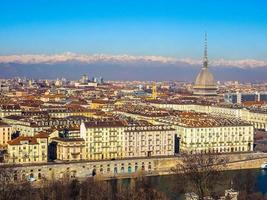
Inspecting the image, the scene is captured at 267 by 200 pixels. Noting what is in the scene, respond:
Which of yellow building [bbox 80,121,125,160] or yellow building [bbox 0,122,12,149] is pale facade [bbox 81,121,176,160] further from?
yellow building [bbox 0,122,12,149]

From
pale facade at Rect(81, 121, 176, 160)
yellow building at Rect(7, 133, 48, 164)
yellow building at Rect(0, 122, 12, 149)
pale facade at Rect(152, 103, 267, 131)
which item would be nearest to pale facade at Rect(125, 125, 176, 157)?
pale facade at Rect(81, 121, 176, 160)

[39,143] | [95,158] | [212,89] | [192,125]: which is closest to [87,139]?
[95,158]

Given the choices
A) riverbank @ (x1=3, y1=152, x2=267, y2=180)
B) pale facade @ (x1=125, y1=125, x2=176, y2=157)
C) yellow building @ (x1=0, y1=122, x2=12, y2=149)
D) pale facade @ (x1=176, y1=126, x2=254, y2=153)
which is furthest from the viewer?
pale facade @ (x1=176, y1=126, x2=254, y2=153)

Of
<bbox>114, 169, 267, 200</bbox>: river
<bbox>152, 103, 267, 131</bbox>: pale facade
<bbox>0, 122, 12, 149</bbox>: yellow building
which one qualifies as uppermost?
<bbox>0, 122, 12, 149</bbox>: yellow building

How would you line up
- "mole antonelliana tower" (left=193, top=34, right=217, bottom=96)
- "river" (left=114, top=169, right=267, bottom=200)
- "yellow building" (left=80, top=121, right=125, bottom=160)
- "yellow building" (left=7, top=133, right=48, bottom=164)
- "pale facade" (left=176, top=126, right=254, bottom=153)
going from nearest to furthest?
"river" (left=114, top=169, right=267, bottom=200)
"yellow building" (left=7, top=133, right=48, bottom=164)
"yellow building" (left=80, top=121, right=125, bottom=160)
"pale facade" (left=176, top=126, right=254, bottom=153)
"mole antonelliana tower" (left=193, top=34, right=217, bottom=96)

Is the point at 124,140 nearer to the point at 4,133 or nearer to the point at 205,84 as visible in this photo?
the point at 4,133

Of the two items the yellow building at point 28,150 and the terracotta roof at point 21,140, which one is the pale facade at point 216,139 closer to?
the yellow building at point 28,150

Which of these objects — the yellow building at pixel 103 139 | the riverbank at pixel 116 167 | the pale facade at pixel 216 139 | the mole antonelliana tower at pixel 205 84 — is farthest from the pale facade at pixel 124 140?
the mole antonelliana tower at pixel 205 84

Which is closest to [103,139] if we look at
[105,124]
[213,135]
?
[105,124]
